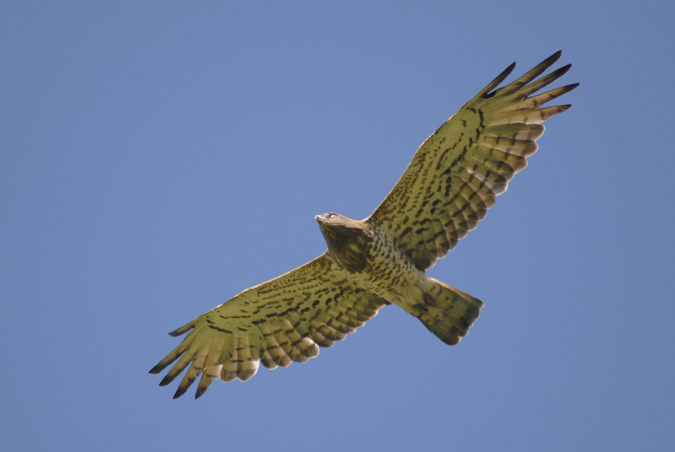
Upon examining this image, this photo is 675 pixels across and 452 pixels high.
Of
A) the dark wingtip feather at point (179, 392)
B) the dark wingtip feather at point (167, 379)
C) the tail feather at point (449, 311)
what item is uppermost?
the dark wingtip feather at point (167, 379)

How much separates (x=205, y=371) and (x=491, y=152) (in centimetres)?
484

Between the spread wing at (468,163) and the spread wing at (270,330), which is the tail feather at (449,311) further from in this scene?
the spread wing at (270,330)

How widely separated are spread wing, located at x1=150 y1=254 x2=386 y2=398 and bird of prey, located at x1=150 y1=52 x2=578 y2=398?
0.01 m

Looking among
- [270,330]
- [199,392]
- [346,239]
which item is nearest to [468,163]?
[346,239]

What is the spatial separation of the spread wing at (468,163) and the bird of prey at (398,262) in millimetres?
13

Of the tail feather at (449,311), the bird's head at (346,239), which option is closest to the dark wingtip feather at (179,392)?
the bird's head at (346,239)

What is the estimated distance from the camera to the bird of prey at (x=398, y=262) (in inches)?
382

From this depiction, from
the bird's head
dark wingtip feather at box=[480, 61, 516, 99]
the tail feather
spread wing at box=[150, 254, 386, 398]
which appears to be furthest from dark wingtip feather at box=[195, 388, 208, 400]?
dark wingtip feather at box=[480, 61, 516, 99]

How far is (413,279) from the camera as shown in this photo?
1002cm

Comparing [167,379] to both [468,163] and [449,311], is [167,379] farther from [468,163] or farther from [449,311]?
[468,163]

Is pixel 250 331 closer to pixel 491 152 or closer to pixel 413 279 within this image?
pixel 413 279

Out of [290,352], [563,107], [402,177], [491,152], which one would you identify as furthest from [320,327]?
[563,107]

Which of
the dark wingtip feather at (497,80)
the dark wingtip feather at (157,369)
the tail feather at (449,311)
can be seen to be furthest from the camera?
the dark wingtip feather at (157,369)

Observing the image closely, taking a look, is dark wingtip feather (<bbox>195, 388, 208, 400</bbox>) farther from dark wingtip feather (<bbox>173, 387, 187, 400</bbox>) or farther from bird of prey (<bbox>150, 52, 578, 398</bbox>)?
dark wingtip feather (<bbox>173, 387, 187, 400</bbox>)
